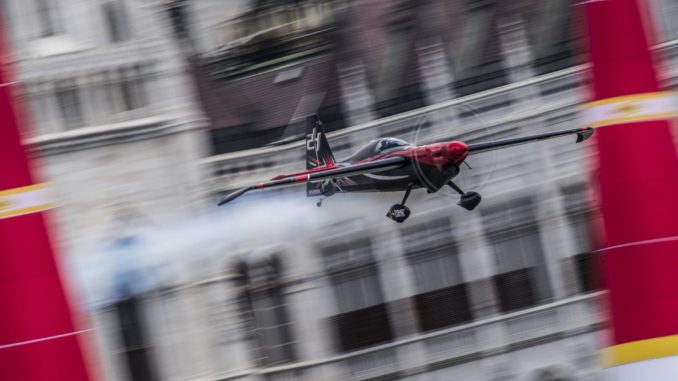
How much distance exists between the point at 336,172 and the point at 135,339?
16.0ft

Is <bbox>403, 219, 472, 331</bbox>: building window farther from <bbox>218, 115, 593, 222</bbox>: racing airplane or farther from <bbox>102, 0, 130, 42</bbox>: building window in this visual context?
<bbox>102, 0, 130, 42</bbox>: building window

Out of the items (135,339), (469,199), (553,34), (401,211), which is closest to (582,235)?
(469,199)

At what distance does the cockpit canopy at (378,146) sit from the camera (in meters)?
19.7

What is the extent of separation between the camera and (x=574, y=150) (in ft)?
71.2

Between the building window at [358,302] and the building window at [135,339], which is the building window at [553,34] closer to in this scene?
the building window at [358,302]

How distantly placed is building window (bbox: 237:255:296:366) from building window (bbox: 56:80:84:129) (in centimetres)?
380

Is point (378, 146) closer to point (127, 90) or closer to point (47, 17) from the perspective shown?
point (127, 90)

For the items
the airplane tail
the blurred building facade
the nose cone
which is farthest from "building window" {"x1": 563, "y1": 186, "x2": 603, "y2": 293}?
the blurred building facade

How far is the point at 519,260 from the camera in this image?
21781mm

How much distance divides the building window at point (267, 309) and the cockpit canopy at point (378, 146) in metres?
2.86

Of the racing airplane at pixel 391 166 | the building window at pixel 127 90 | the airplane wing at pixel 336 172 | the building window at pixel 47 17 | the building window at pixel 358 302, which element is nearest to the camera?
the racing airplane at pixel 391 166

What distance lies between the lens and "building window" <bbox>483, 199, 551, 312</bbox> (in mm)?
21703

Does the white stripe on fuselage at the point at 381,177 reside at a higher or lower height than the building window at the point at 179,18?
lower

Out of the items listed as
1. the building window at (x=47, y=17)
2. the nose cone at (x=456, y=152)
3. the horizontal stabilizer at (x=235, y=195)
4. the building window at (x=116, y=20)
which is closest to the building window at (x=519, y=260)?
the nose cone at (x=456, y=152)
